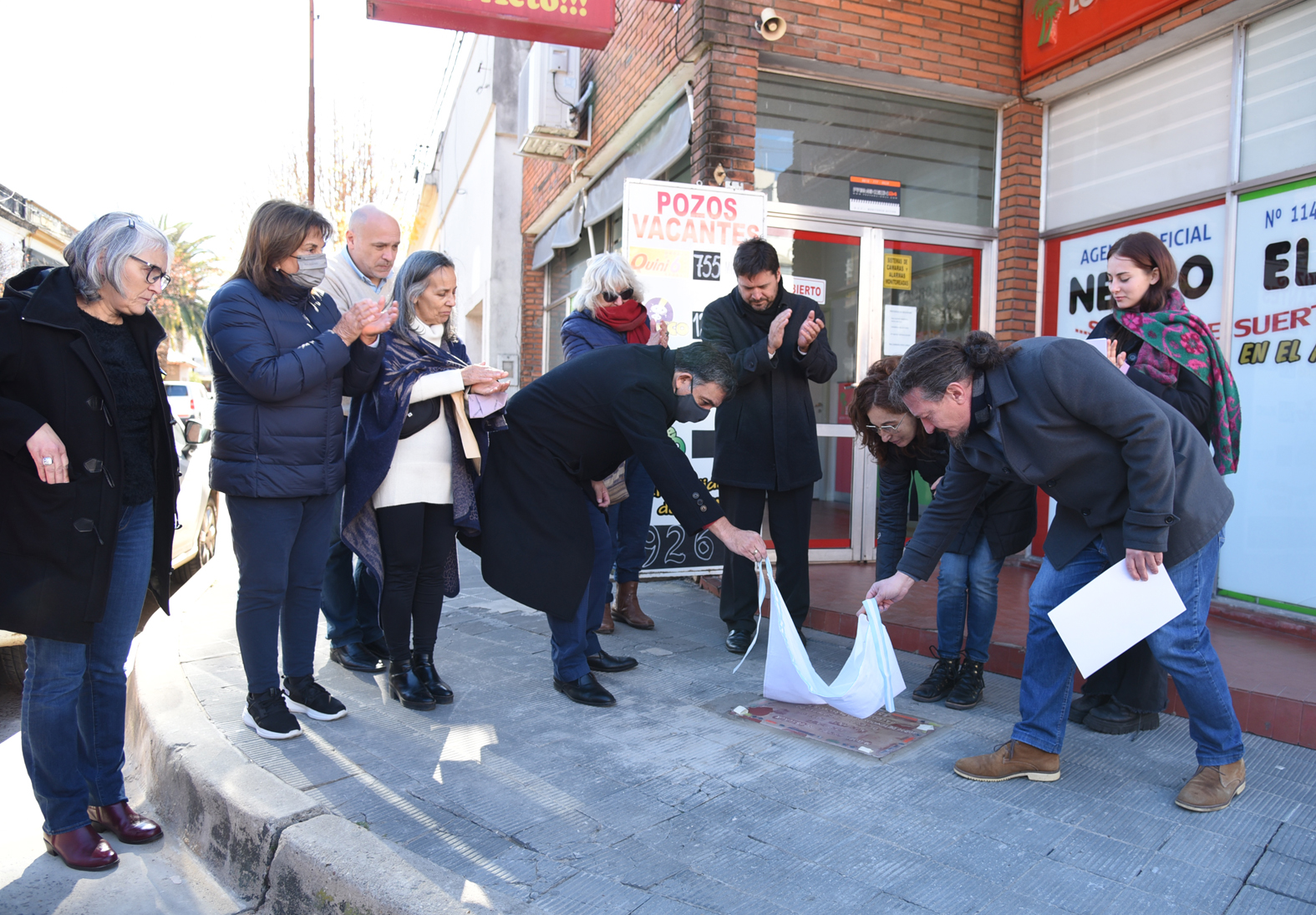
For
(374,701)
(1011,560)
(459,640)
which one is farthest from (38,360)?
(1011,560)

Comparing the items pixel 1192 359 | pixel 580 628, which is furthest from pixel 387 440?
pixel 1192 359

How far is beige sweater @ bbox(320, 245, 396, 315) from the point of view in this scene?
372cm

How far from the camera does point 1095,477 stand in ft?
9.25

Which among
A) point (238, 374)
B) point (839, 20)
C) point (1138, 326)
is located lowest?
point (238, 374)

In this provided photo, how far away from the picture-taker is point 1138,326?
11.1 feet

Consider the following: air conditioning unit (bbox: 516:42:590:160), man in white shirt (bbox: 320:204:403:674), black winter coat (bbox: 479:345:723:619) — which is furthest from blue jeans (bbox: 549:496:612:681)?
air conditioning unit (bbox: 516:42:590:160)

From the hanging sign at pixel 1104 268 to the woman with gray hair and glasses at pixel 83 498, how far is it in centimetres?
481

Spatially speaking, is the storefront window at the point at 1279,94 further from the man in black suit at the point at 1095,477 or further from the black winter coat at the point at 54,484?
the black winter coat at the point at 54,484

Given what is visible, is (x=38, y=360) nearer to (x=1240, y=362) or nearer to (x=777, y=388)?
(x=777, y=388)

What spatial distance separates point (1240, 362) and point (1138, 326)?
2.24 metres

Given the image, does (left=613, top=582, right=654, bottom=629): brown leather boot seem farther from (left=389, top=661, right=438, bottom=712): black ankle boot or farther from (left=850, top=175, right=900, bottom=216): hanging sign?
(left=850, top=175, right=900, bottom=216): hanging sign

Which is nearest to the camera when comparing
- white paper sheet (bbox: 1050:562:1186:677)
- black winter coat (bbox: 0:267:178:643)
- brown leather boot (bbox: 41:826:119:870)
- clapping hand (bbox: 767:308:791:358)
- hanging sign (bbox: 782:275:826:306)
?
black winter coat (bbox: 0:267:178:643)

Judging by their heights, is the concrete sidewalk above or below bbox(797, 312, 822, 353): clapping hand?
below

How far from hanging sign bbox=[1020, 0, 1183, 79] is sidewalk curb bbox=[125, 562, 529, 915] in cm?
604
